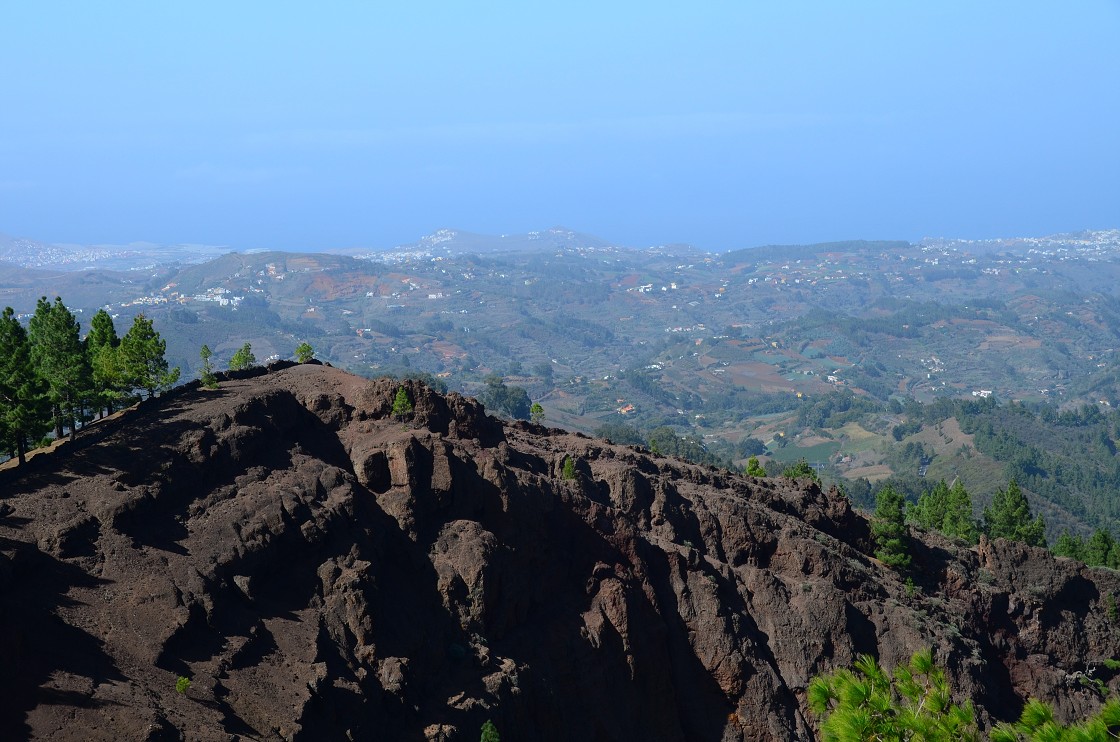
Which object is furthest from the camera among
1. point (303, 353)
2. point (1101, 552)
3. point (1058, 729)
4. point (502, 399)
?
point (502, 399)

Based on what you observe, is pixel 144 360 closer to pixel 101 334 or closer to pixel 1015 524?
pixel 101 334

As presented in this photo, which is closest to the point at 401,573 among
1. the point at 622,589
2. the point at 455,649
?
the point at 455,649

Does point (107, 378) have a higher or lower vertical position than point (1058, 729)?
higher

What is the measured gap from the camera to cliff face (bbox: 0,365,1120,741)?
98.4ft

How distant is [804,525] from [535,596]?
59.4 feet

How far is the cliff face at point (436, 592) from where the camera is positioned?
30.0 metres

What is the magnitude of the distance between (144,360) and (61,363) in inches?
148

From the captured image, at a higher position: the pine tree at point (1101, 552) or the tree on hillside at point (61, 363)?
the tree on hillside at point (61, 363)

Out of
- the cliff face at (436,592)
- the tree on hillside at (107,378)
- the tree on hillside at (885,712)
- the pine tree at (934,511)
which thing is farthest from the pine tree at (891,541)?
the tree on hillside at (107,378)

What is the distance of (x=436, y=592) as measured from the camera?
37375 millimetres

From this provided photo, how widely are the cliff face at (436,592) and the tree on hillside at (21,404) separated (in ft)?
7.32

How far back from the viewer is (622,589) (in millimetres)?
41094

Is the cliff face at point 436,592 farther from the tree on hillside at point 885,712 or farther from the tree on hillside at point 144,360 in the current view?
the tree on hillside at point 885,712

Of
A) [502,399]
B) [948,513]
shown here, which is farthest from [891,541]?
[502,399]
